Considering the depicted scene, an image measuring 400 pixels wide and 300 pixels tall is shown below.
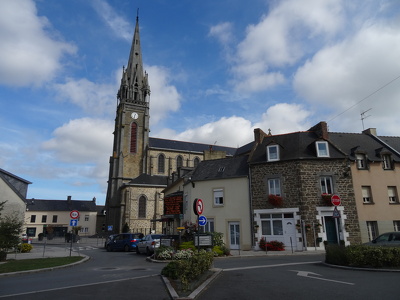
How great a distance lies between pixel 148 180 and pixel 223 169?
30151 mm

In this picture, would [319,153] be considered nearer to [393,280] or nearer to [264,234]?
[264,234]

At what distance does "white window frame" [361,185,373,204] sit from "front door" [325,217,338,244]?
3178 mm

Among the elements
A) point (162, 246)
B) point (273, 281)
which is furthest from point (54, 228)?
point (273, 281)

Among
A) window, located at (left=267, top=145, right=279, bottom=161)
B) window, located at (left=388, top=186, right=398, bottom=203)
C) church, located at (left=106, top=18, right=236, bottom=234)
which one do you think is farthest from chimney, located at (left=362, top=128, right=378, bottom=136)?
church, located at (left=106, top=18, right=236, bottom=234)

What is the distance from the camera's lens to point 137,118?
6081cm

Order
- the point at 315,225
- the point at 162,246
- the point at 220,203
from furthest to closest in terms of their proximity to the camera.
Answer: the point at 220,203, the point at 315,225, the point at 162,246

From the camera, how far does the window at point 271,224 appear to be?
20680mm

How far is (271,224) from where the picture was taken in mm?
20938

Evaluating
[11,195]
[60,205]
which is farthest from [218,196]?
[60,205]

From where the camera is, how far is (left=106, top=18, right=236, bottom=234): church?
49.2 meters

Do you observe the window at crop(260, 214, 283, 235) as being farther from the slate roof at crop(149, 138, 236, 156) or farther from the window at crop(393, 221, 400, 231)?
the slate roof at crop(149, 138, 236, 156)

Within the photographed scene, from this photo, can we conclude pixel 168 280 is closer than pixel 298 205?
Yes

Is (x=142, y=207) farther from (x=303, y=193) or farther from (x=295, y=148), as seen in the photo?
(x=303, y=193)

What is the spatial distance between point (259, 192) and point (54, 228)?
5856cm
